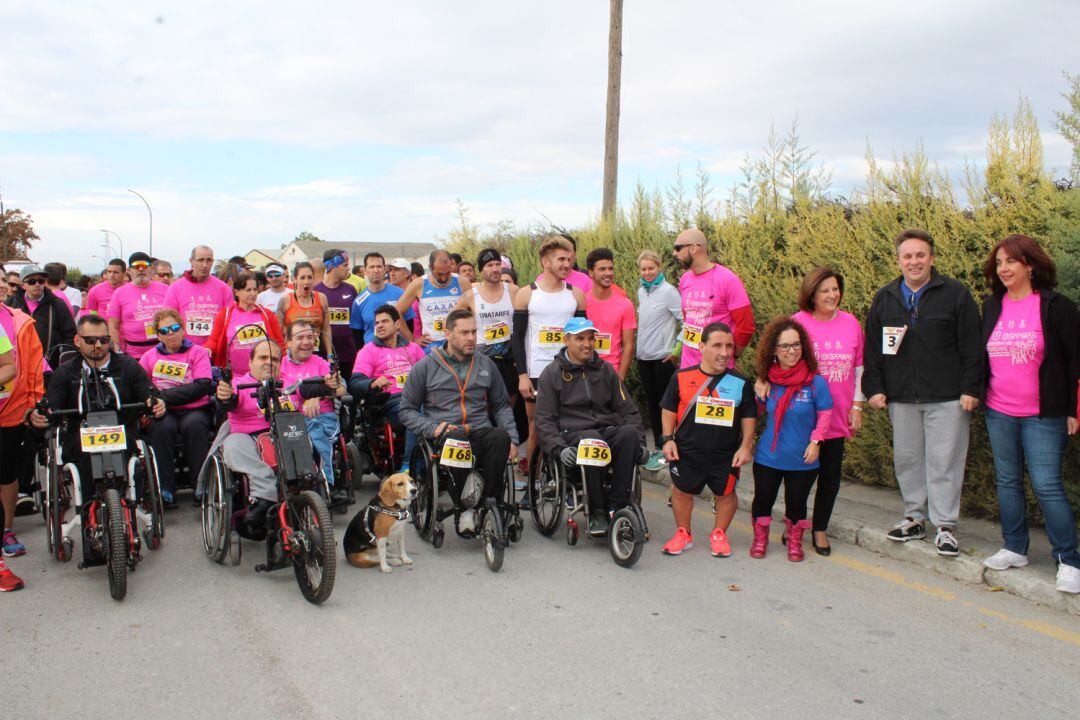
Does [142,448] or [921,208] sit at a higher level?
[921,208]

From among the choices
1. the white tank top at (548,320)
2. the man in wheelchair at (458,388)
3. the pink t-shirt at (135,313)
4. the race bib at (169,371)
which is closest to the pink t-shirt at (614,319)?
the white tank top at (548,320)

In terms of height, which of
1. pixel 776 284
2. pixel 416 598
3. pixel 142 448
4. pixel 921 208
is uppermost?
pixel 921 208

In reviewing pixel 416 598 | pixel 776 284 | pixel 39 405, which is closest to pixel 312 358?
pixel 39 405

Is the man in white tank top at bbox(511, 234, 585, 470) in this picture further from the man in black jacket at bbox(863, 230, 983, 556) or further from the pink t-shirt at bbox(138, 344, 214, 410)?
the pink t-shirt at bbox(138, 344, 214, 410)

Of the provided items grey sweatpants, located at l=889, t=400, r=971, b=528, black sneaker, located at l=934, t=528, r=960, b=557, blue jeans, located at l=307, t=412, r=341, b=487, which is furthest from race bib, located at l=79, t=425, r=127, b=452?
black sneaker, located at l=934, t=528, r=960, b=557

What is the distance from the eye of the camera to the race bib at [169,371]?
714 cm

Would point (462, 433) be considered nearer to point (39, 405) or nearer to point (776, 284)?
point (39, 405)

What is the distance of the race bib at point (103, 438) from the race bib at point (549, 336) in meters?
3.04

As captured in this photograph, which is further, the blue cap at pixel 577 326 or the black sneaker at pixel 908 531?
the blue cap at pixel 577 326

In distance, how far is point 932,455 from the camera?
211 inches

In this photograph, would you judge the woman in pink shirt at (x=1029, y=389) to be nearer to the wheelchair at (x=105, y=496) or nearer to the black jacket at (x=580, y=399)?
the black jacket at (x=580, y=399)

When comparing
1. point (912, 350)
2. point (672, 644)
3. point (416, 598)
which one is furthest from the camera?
point (912, 350)

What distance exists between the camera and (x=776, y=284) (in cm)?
798

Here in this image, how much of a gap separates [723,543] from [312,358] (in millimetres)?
3322
